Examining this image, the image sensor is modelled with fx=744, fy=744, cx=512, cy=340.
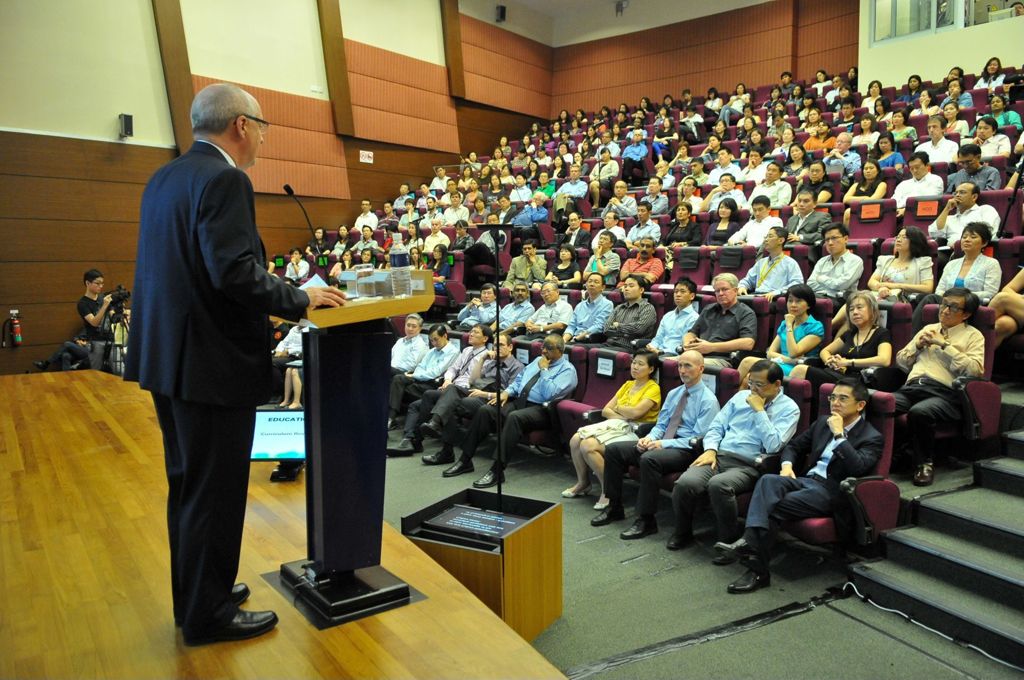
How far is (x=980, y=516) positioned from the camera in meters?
1.95

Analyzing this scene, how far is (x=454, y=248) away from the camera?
587 cm

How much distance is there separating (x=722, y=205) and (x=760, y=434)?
7.44 feet

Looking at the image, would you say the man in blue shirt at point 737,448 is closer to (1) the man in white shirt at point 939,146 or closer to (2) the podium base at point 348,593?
(2) the podium base at point 348,593

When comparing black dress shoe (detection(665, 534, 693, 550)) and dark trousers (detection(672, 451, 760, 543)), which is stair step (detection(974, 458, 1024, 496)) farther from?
black dress shoe (detection(665, 534, 693, 550))

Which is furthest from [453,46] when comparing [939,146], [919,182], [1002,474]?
[1002,474]

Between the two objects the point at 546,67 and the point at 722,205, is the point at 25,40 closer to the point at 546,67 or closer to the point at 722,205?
the point at 722,205

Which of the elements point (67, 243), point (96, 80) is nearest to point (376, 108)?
point (96, 80)

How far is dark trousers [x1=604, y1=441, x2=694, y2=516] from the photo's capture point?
2406 millimetres

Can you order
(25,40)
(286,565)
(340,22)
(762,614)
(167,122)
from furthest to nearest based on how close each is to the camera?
(340,22)
(167,122)
(25,40)
(762,614)
(286,565)

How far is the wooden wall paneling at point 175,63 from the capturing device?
20.6 ft

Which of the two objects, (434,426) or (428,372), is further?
(428,372)

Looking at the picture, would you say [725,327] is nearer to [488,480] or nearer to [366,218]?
[488,480]

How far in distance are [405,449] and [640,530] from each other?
4.74 ft

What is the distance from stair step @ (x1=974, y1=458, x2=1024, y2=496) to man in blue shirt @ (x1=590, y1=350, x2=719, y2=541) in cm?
78
